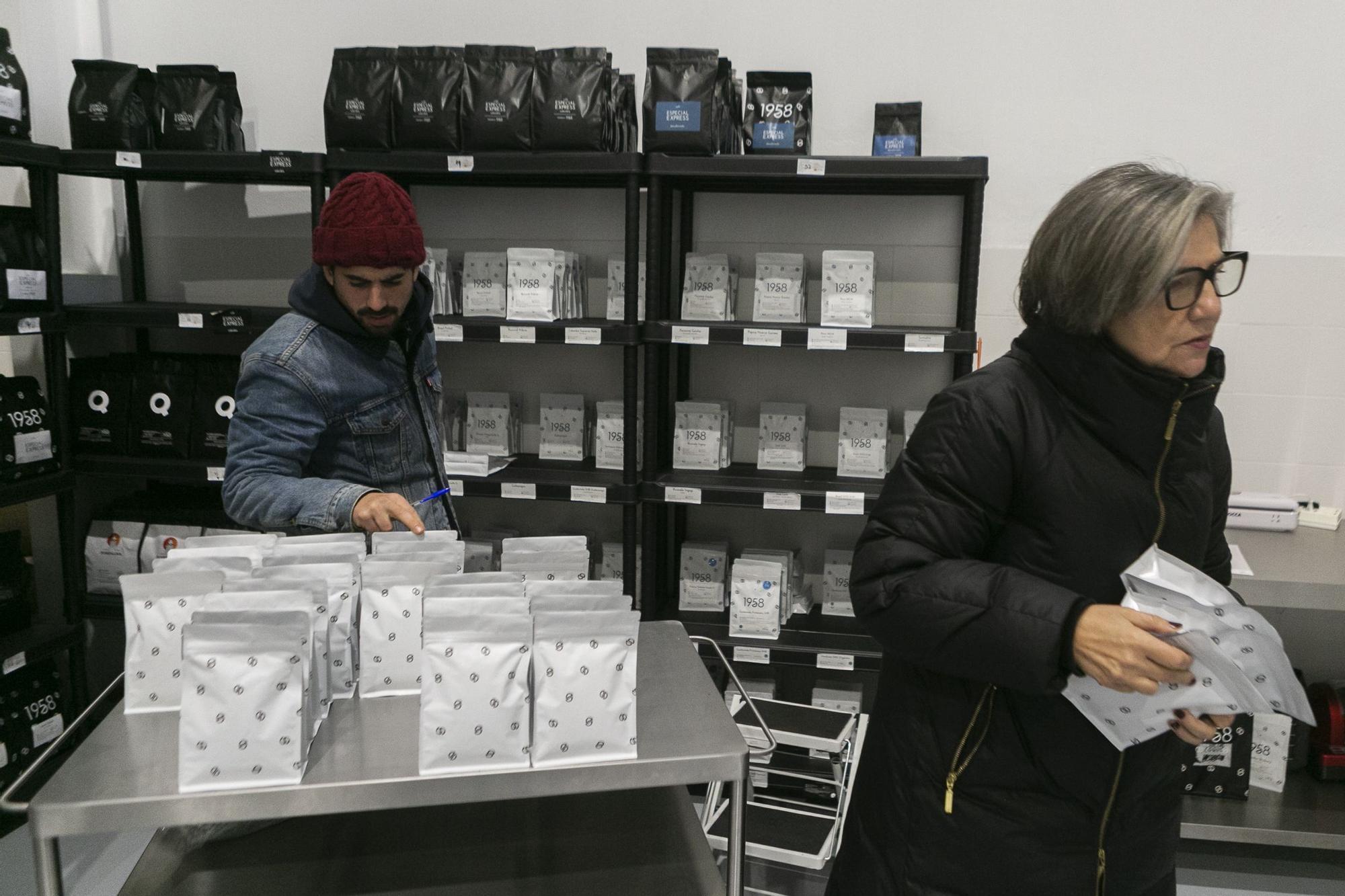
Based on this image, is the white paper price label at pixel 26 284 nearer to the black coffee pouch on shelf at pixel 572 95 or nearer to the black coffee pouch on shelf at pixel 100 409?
the black coffee pouch on shelf at pixel 100 409

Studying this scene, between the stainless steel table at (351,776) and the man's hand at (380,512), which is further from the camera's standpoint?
the man's hand at (380,512)

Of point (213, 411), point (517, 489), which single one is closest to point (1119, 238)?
point (517, 489)

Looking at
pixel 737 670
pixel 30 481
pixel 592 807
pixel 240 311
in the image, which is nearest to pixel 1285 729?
pixel 737 670

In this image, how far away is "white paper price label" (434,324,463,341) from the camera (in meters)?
3.16

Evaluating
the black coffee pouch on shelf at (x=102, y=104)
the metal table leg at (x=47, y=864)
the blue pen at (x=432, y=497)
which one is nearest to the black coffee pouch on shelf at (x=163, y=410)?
the black coffee pouch on shelf at (x=102, y=104)

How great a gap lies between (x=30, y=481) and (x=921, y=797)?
3093 millimetres

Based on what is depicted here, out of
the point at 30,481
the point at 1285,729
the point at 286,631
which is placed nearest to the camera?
the point at 286,631

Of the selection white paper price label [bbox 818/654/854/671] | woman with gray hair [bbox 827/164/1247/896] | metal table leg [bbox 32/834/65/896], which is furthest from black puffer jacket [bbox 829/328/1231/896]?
white paper price label [bbox 818/654/854/671]

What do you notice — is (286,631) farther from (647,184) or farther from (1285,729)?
(1285,729)

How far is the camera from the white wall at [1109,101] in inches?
126

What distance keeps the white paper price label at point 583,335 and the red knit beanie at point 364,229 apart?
1.16 metres

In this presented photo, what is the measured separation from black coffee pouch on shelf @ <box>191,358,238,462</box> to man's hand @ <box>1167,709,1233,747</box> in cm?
313

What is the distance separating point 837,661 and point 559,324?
1.44 meters

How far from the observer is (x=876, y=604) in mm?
1284
